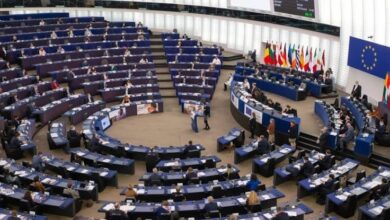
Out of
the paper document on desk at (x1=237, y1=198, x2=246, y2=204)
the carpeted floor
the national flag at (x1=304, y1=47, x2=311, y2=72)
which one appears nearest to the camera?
the paper document on desk at (x1=237, y1=198, x2=246, y2=204)

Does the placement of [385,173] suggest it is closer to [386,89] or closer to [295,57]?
[386,89]

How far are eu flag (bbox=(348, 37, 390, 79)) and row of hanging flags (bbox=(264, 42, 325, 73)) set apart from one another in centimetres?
373

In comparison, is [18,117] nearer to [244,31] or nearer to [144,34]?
[144,34]

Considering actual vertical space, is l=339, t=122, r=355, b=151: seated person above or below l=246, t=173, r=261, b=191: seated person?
above

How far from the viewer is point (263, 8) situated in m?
38.3

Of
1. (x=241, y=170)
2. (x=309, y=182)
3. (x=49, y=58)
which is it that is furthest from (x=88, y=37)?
(x=309, y=182)

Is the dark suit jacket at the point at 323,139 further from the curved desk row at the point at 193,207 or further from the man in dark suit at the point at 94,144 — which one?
the man in dark suit at the point at 94,144

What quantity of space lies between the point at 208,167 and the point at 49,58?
59.5 ft

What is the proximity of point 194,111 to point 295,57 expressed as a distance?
43.6 ft

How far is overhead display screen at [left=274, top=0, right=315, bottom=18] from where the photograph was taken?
34156 millimetres

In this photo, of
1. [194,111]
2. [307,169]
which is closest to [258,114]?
[194,111]

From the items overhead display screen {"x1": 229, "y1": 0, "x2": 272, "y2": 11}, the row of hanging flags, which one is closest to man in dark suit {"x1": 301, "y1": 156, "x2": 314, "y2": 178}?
the row of hanging flags

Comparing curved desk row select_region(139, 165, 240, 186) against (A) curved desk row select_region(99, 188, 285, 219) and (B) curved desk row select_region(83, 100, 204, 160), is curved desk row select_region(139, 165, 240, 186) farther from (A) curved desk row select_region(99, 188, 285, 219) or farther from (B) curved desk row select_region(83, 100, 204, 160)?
(B) curved desk row select_region(83, 100, 204, 160)

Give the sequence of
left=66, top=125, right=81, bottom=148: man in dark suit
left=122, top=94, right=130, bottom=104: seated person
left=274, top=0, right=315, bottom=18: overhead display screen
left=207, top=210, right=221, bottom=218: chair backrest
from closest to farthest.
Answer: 1. left=207, top=210, right=221, bottom=218: chair backrest
2. left=66, top=125, right=81, bottom=148: man in dark suit
3. left=122, top=94, right=130, bottom=104: seated person
4. left=274, top=0, right=315, bottom=18: overhead display screen
